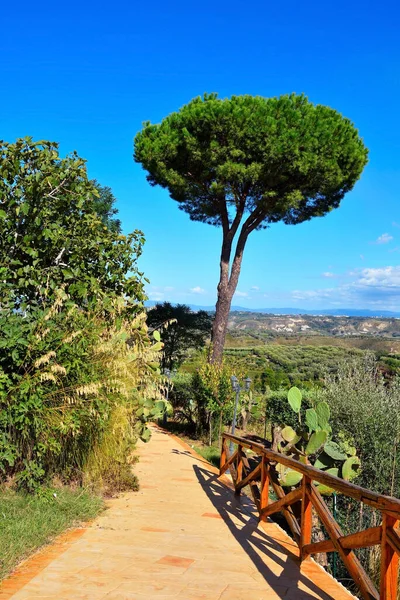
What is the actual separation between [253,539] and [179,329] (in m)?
14.4

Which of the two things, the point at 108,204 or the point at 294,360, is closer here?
the point at 108,204

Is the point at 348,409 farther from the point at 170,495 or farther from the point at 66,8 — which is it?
the point at 66,8

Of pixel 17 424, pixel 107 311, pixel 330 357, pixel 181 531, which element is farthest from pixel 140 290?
pixel 330 357

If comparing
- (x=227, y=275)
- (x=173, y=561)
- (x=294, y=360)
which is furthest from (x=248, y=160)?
(x=294, y=360)

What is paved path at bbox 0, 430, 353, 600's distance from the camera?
128 inches

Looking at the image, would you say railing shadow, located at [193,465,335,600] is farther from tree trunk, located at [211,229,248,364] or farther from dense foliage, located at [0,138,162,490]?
tree trunk, located at [211,229,248,364]

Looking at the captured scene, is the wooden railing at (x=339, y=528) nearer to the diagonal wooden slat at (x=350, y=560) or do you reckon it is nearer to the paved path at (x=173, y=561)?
the diagonal wooden slat at (x=350, y=560)

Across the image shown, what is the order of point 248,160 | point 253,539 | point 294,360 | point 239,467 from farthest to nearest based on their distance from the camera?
point 294,360, point 248,160, point 239,467, point 253,539

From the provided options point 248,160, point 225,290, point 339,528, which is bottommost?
point 339,528

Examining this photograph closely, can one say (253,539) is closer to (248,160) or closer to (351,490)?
(351,490)

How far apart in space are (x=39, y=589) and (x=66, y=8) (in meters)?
8.90

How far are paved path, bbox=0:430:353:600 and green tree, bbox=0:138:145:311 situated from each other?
8.30 ft

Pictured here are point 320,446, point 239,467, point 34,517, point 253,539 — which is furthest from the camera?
point 239,467

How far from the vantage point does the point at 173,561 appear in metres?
3.85
